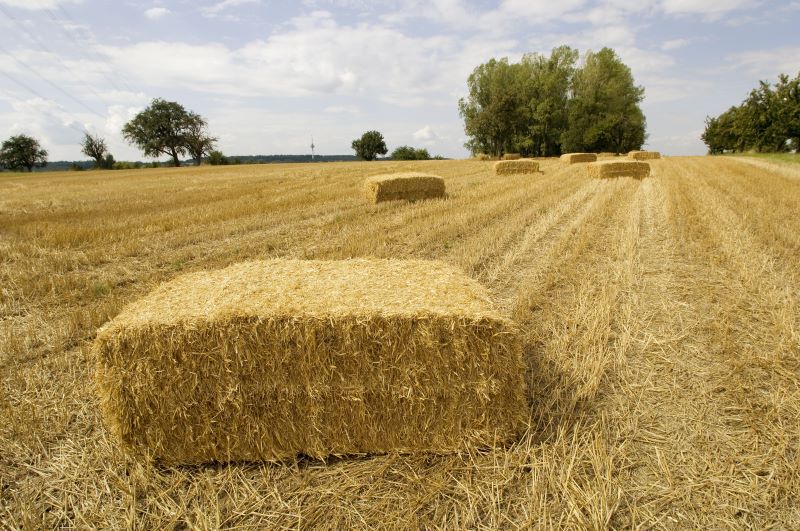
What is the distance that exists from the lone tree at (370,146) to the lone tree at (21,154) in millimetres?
57240

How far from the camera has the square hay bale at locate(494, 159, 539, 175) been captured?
22.1 m

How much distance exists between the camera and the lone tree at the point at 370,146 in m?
81.6

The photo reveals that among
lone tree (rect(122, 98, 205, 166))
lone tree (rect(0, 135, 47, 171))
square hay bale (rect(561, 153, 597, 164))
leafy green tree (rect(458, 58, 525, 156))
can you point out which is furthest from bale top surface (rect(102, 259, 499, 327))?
lone tree (rect(0, 135, 47, 171))

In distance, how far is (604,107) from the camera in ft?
177

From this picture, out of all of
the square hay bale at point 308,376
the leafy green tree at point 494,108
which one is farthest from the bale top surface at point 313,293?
Result: the leafy green tree at point 494,108

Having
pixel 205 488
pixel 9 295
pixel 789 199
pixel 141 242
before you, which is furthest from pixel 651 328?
pixel 789 199

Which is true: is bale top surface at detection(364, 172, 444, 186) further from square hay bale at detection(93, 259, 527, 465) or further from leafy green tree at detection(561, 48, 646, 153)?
leafy green tree at detection(561, 48, 646, 153)

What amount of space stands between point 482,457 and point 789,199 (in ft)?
44.8

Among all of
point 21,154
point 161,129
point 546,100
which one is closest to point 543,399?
point 546,100

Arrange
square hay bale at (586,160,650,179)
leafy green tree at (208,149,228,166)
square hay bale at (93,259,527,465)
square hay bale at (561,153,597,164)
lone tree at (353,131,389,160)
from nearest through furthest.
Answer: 1. square hay bale at (93,259,527,465)
2. square hay bale at (586,160,650,179)
3. square hay bale at (561,153,597,164)
4. leafy green tree at (208,149,228,166)
5. lone tree at (353,131,389,160)

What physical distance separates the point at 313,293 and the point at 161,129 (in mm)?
76269

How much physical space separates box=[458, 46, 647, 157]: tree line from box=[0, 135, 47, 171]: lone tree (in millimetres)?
77129

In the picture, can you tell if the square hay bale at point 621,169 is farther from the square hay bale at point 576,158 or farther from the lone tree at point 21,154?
the lone tree at point 21,154

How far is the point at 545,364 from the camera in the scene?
3846 millimetres
